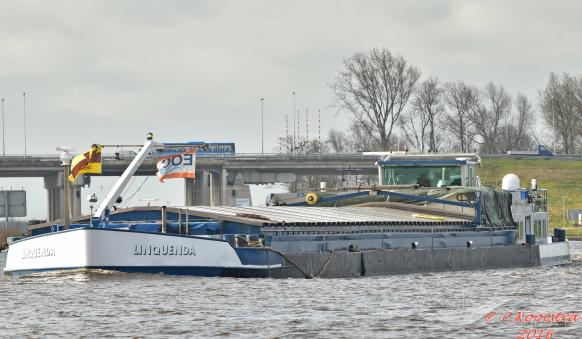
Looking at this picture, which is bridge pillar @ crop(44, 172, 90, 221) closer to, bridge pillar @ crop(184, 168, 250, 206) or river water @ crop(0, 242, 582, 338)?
bridge pillar @ crop(184, 168, 250, 206)

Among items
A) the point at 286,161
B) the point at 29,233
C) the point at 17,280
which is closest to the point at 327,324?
the point at 17,280

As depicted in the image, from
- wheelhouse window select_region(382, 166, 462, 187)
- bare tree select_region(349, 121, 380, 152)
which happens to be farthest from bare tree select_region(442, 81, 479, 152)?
wheelhouse window select_region(382, 166, 462, 187)

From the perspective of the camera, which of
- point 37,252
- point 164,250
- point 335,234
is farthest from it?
point 335,234

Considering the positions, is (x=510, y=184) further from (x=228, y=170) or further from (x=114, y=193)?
(x=228, y=170)

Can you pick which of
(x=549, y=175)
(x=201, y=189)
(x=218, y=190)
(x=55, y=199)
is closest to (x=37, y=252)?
(x=218, y=190)

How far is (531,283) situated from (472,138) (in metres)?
144

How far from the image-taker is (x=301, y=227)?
54.3 m

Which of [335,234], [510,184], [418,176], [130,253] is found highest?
[418,176]

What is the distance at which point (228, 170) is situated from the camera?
551ft

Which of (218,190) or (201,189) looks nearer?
(218,190)

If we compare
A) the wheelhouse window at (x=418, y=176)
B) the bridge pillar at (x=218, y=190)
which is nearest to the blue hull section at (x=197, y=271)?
the wheelhouse window at (x=418, y=176)

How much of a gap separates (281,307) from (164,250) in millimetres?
7971

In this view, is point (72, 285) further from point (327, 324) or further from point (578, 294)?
point (578, 294)

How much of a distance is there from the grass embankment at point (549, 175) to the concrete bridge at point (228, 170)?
15427mm
